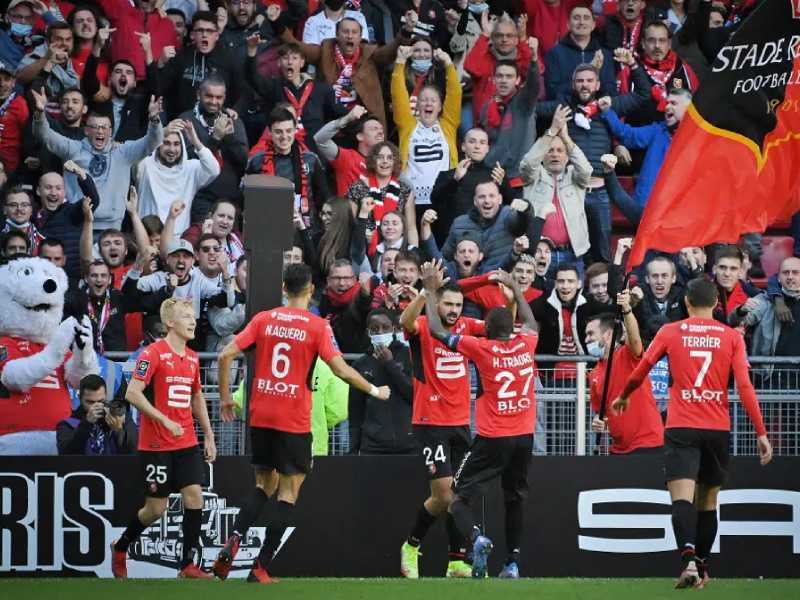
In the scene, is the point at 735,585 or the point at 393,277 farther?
the point at 393,277

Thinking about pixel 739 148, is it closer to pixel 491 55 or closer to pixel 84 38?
pixel 491 55

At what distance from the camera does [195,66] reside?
1596cm

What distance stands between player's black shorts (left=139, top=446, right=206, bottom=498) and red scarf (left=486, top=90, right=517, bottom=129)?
593 centimetres

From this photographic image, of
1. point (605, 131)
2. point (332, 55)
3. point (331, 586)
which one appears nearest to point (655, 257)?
point (605, 131)

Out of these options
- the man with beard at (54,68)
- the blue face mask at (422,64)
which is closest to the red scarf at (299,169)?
the blue face mask at (422,64)

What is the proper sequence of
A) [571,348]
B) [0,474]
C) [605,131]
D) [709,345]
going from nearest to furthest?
[709,345] < [0,474] < [571,348] < [605,131]

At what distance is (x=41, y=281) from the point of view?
513 inches

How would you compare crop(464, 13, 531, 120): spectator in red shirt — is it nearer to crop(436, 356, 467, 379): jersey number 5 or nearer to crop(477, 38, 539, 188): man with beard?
crop(477, 38, 539, 188): man with beard

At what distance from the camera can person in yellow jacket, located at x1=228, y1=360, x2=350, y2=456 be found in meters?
12.9

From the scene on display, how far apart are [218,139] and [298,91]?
1.00 m

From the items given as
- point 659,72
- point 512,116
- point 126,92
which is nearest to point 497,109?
point 512,116

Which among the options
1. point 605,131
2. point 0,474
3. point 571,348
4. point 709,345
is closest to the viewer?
point 709,345

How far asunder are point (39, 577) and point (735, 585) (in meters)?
5.44

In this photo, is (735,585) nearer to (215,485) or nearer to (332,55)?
(215,485)
